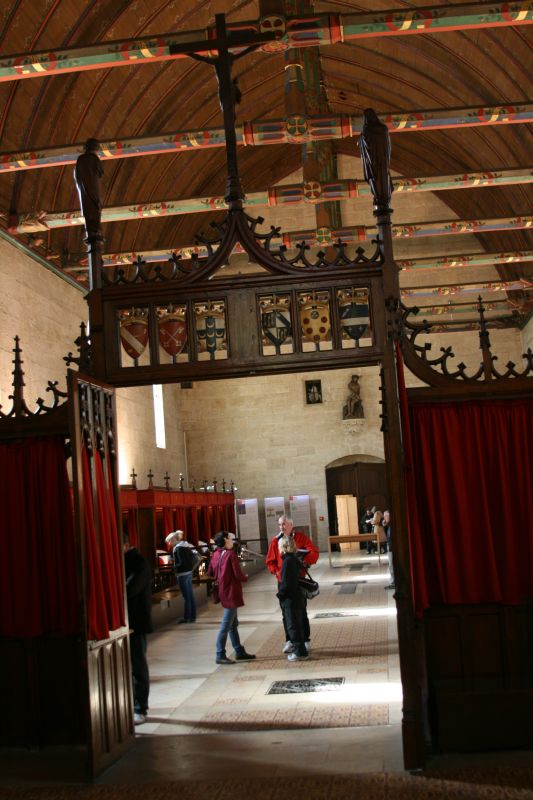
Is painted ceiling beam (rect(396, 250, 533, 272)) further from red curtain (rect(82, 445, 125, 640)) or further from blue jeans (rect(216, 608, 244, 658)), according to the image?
red curtain (rect(82, 445, 125, 640))

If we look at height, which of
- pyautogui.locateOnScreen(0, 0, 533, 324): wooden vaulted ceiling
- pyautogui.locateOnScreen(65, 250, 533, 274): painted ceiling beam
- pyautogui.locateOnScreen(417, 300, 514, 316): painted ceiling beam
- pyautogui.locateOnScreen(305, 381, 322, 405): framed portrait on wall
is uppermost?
pyautogui.locateOnScreen(0, 0, 533, 324): wooden vaulted ceiling

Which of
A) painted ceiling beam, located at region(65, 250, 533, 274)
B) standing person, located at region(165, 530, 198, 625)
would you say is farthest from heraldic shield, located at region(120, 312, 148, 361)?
painted ceiling beam, located at region(65, 250, 533, 274)

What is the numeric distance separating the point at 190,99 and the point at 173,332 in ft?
37.0

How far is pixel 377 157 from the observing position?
5.51 m

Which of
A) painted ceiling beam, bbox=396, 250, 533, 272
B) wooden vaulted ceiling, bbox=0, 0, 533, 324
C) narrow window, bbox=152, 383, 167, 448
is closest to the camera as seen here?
wooden vaulted ceiling, bbox=0, 0, 533, 324

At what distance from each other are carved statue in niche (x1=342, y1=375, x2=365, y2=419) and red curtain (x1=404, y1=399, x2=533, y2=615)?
19.2 meters

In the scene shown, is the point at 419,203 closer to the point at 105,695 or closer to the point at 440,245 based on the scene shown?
the point at 440,245

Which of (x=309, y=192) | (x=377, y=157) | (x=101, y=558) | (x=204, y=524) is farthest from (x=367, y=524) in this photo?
(x=377, y=157)

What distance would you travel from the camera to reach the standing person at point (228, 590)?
8.21 metres

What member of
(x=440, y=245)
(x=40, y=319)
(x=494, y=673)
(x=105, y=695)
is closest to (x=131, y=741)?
(x=105, y=695)

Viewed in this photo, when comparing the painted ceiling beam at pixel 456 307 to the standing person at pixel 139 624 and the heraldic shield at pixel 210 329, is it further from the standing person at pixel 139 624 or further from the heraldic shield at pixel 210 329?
the heraldic shield at pixel 210 329

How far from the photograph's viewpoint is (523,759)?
483cm

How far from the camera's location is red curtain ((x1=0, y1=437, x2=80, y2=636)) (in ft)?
18.5

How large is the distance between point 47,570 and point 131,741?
4.03 ft
